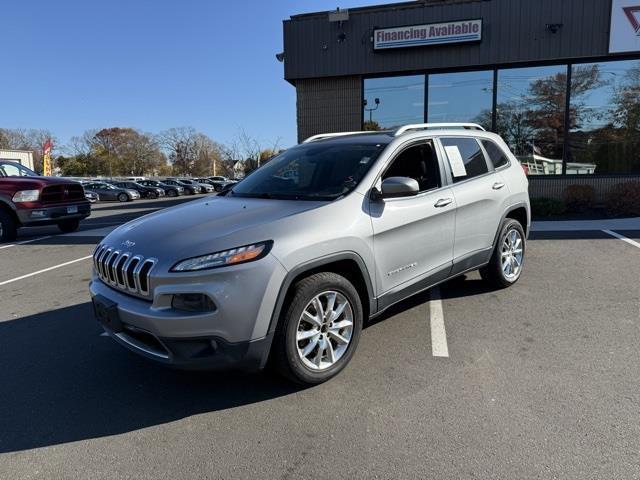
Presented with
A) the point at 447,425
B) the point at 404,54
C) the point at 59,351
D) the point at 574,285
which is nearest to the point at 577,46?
the point at 404,54

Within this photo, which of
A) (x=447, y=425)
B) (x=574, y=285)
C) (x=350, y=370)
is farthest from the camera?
(x=574, y=285)

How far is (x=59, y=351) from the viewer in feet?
13.2

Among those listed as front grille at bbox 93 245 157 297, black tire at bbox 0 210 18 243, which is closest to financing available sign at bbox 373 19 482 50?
black tire at bbox 0 210 18 243

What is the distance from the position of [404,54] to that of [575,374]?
11170 millimetres

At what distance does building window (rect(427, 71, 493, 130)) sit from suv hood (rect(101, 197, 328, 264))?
10.2 metres

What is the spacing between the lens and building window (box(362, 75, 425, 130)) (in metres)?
13.0

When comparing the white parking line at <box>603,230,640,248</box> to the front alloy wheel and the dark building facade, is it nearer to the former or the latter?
the dark building facade

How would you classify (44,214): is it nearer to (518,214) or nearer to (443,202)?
(443,202)

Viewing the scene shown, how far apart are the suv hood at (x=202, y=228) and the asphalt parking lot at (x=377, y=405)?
41.3 inches

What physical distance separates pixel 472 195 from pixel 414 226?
1.07 meters

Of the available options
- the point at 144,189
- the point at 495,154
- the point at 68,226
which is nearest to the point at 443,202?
the point at 495,154

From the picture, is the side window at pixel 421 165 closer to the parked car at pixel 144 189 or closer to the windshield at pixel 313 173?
the windshield at pixel 313 173

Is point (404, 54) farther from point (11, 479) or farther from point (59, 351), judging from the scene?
point (11, 479)

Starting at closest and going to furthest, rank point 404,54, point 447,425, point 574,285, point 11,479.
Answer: point 11,479, point 447,425, point 574,285, point 404,54
